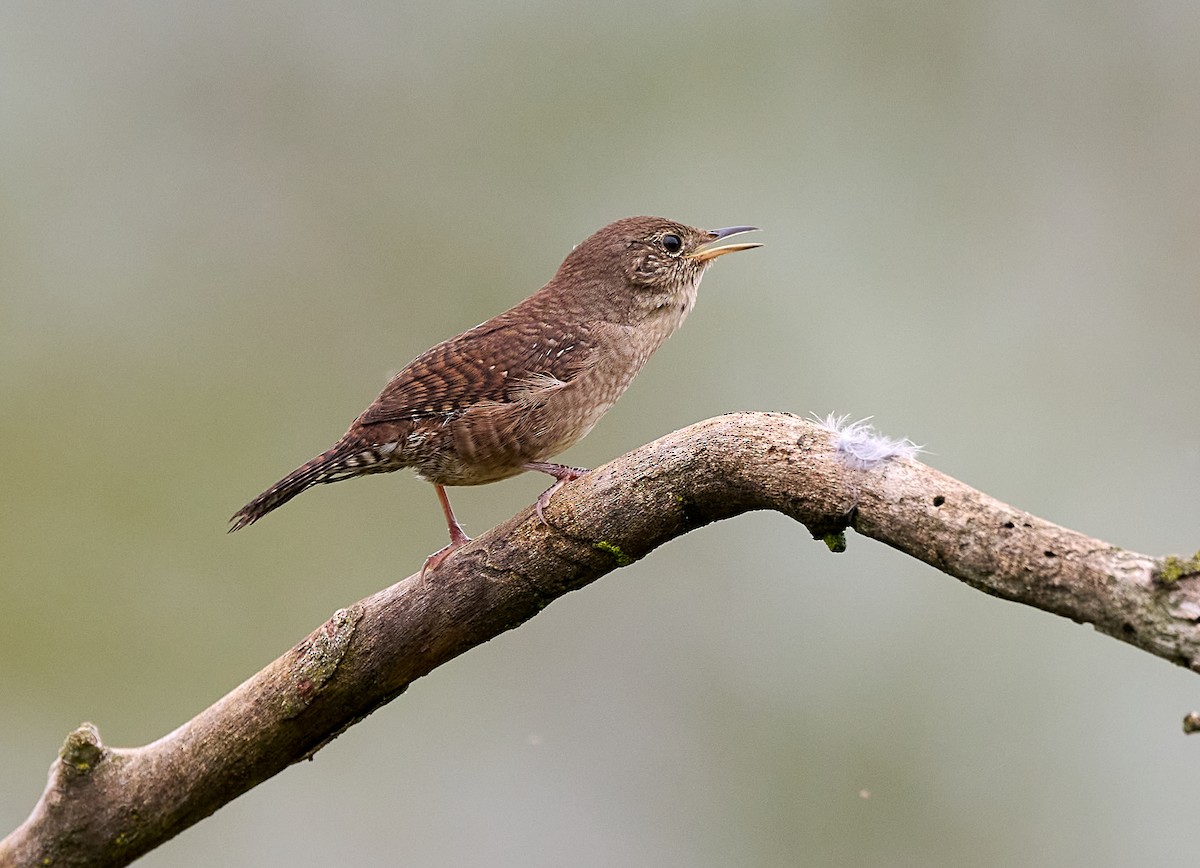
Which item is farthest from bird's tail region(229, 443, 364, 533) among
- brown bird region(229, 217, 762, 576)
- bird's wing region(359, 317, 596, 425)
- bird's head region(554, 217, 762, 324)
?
bird's head region(554, 217, 762, 324)

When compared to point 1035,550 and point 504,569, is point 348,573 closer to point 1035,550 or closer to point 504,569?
point 504,569

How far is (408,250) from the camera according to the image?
698cm

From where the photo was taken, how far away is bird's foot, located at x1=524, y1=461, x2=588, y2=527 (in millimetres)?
2699

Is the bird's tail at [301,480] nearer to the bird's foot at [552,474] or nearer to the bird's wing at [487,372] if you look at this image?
the bird's wing at [487,372]

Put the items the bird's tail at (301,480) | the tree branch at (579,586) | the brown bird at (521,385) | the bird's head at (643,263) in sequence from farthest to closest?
the bird's head at (643,263) → the brown bird at (521,385) → the bird's tail at (301,480) → the tree branch at (579,586)

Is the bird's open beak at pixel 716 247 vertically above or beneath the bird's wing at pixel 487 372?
above

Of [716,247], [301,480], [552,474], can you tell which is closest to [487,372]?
[552,474]

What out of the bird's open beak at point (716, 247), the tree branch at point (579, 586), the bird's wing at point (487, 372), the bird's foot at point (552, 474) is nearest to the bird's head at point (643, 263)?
the bird's open beak at point (716, 247)

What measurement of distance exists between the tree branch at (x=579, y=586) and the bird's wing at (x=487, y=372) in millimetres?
693

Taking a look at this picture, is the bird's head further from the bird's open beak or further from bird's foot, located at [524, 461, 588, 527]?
bird's foot, located at [524, 461, 588, 527]

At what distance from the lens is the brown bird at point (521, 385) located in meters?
3.40

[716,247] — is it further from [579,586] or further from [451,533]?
[579,586]

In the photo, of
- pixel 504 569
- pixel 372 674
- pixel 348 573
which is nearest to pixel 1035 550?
pixel 504 569

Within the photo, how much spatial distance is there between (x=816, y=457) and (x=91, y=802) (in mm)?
1905
